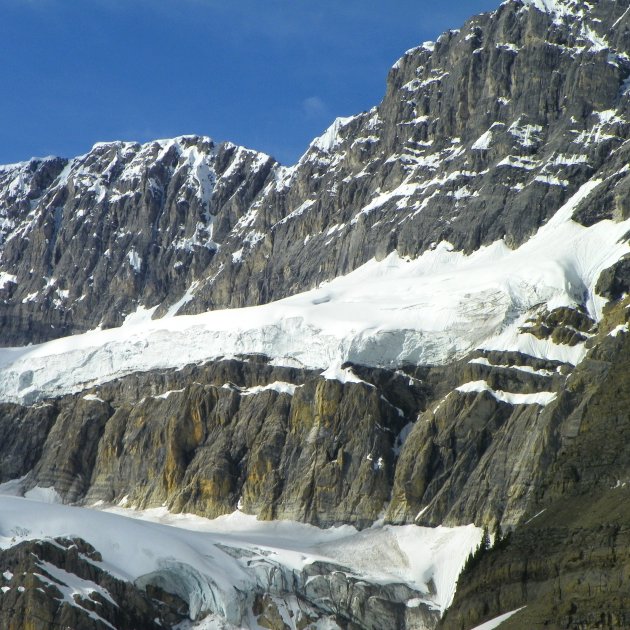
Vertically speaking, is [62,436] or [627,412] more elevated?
[62,436]

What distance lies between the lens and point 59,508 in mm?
131750

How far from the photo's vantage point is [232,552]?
128m

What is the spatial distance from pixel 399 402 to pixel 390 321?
10080 millimetres

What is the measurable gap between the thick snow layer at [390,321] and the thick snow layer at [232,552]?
21.1 meters

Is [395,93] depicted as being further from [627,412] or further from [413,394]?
[627,412]

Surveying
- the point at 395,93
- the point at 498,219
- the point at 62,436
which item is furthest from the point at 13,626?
the point at 395,93

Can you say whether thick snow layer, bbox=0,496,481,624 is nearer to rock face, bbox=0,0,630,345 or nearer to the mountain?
the mountain

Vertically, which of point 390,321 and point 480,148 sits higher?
point 480,148

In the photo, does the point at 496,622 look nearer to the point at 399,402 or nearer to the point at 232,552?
the point at 232,552

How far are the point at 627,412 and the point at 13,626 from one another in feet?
169

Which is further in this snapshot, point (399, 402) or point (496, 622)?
point (399, 402)

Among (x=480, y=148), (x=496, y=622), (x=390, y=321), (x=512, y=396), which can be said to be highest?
(x=480, y=148)

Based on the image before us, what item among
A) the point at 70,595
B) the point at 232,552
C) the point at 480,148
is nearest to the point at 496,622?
the point at 70,595

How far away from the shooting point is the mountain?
119500 millimetres
